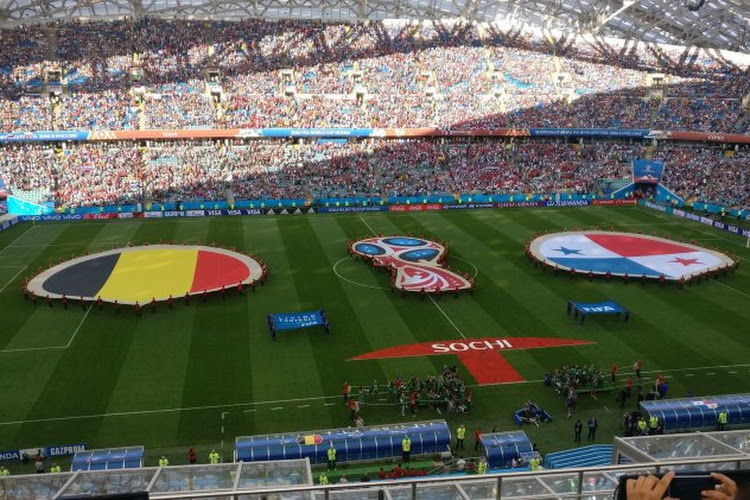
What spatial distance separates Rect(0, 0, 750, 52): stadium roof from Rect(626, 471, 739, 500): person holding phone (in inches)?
3326

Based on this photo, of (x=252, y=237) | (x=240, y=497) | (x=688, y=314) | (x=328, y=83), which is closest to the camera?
(x=240, y=497)

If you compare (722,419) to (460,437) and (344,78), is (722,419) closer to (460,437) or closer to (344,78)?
(460,437)

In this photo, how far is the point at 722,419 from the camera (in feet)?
83.4

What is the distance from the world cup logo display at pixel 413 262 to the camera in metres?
41.0

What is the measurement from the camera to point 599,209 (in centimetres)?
6869

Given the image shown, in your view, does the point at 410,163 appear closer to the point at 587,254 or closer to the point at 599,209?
the point at 599,209

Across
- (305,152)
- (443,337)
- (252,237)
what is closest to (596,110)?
(305,152)

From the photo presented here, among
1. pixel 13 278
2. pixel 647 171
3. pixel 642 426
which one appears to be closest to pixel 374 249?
pixel 13 278

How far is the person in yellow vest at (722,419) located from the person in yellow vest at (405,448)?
12.3 m

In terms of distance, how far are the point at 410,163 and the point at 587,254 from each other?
32.2 metres

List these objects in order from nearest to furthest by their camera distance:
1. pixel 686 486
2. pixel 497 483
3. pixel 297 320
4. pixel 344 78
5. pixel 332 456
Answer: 1. pixel 686 486
2. pixel 497 483
3. pixel 332 456
4. pixel 297 320
5. pixel 344 78

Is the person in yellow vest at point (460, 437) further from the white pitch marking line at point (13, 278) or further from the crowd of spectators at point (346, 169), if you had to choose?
the crowd of spectators at point (346, 169)

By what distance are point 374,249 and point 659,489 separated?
43.3 metres

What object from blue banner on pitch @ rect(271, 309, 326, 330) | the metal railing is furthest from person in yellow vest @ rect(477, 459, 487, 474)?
blue banner on pitch @ rect(271, 309, 326, 330)
